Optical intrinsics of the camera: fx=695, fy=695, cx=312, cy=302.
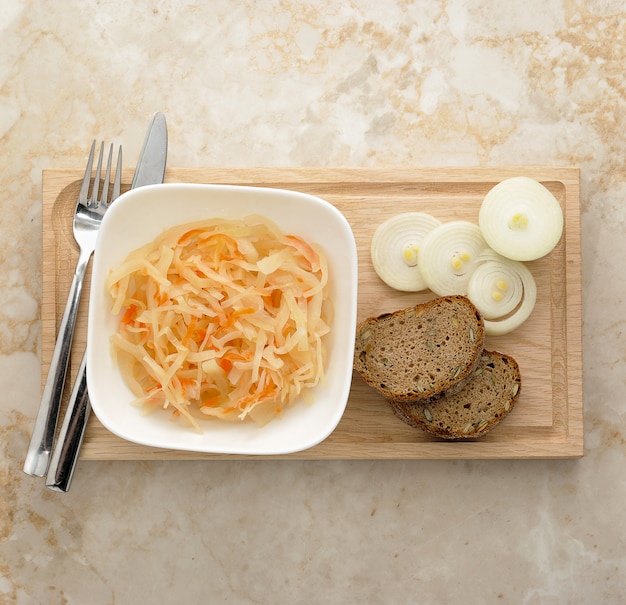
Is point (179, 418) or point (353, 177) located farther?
point (353, 177)

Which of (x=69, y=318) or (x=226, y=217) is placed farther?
(x=69, y=318)

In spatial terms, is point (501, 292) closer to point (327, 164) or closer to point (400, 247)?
point (400, 247)

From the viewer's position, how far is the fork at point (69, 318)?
6.46 feet

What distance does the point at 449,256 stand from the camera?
196cm

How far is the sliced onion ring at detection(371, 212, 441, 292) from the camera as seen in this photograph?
1980 mm

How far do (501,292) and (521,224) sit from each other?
0.65ft

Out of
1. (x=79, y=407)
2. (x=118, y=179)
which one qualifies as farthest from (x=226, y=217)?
(x=79, y=407)

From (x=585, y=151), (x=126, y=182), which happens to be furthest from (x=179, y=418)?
(x=585, y=151)

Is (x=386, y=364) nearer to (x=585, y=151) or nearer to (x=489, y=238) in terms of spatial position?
(x=489, y=238)

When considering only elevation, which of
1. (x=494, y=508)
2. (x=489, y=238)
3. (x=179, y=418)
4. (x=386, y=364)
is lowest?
(x=494, y=508)

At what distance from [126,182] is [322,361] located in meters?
0.81

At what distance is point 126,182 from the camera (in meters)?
2.05

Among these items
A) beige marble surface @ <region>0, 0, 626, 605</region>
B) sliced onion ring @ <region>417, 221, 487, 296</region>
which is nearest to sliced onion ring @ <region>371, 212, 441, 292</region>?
sliced onion ring @ <region>417, 221, 487, 296</region>

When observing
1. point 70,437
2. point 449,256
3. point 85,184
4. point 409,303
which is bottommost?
point 70,437
